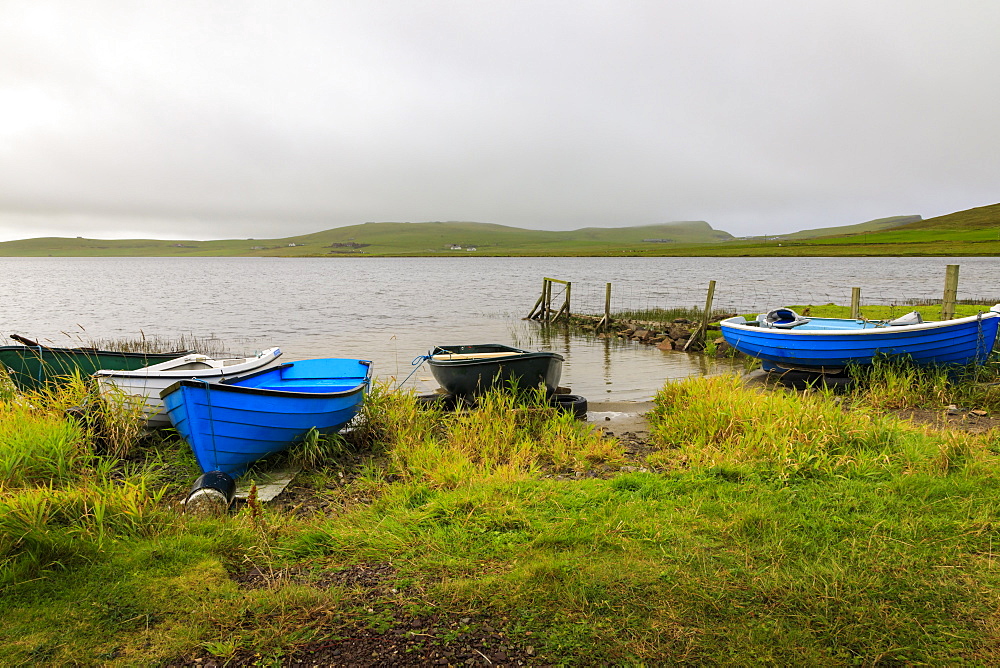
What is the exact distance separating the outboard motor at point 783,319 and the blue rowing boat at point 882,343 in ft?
2.00

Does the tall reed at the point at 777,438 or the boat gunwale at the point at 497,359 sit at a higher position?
the boat gunwale at the point at 497,359

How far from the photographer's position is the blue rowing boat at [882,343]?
12.1 meters

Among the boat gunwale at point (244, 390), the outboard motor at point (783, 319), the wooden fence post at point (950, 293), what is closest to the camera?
the boat gunwale at point (244, 390)

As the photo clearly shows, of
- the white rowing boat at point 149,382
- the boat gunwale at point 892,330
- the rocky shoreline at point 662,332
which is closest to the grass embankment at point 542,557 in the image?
the white rowing boat at point 149,382

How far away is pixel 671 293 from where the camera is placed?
52969mm

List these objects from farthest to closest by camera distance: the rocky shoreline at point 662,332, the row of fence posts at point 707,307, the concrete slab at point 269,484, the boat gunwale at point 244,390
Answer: the rocky shoreline at point 662,332 → the row of fence posts at point 707,307 → the boat gunwale at point 244,390 → the concrete slab at point 269,484

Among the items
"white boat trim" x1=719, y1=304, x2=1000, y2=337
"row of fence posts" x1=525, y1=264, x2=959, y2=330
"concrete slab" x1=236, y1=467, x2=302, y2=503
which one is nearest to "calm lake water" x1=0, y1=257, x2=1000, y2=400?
"row of fence posts" x1=525, y1=264, x2=959, y2=330

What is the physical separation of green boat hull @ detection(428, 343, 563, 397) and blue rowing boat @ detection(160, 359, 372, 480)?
339 centimetres

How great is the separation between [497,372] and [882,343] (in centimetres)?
816

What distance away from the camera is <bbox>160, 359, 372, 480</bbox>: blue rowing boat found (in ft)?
24.6

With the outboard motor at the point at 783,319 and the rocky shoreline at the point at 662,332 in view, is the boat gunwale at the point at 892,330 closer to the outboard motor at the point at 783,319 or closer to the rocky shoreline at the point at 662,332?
the outboard motor at the point at 783,319

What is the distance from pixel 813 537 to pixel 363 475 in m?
5.37

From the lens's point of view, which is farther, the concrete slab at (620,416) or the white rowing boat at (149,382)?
the concrete slab at (620,416)

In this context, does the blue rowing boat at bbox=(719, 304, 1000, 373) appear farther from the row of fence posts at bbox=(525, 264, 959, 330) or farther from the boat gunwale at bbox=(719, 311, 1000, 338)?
the row of fence posts at bbox=(525, 264, 959, 330)
